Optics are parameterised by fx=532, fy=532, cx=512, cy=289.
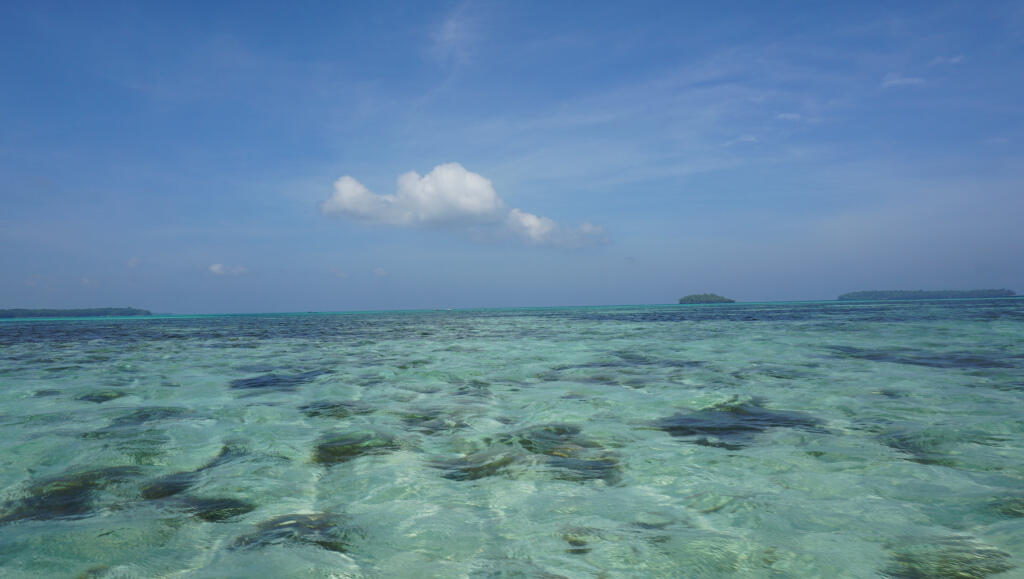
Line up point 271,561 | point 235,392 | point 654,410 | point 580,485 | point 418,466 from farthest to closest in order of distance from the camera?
point 235,392 < point 654,410 < point 418,466 < point 580,485 < point 271,561

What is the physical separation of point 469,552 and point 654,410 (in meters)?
4.28

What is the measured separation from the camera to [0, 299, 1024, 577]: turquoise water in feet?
9.37

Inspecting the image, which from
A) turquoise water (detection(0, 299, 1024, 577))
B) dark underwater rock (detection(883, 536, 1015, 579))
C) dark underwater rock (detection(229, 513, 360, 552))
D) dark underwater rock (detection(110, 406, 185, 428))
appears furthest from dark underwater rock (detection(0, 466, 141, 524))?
dark underwater rock (detection(883, 536, 1015, 579))

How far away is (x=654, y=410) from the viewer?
6727 mm

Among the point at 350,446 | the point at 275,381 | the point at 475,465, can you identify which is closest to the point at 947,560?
the point at 475,465

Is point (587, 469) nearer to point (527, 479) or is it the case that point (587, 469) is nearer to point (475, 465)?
point (527, 479)

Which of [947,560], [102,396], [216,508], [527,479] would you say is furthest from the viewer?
[102,396]

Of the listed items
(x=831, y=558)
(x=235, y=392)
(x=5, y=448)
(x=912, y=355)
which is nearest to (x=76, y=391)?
(x=235, y=392)

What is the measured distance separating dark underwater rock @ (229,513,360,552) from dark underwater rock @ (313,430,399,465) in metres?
1.35

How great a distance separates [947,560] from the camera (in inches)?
107

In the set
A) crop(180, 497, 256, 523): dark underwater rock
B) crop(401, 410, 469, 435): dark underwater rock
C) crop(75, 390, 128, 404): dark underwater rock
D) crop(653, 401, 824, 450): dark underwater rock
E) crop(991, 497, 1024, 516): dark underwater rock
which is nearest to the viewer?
crop(991, 497, 1024, 516): dark underwater rock

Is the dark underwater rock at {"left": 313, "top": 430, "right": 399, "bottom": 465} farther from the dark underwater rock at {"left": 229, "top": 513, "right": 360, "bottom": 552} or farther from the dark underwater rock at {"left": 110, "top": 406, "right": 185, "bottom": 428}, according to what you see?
the dark underwater rock at {"left": 110, "top": 406, "right": 185, "bottom": 428}

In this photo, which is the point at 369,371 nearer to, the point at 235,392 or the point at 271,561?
the point at 235,392

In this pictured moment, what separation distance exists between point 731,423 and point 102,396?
9.42 m
